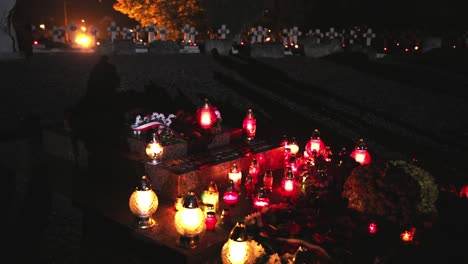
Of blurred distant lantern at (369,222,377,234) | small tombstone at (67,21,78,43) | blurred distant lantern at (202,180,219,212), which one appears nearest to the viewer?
blurred distant lantern at (369,222,377,234)

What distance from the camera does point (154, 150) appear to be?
20.2 ft

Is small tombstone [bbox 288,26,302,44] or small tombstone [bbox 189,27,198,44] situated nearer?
small tombstone [bbox 189,27,198,44]

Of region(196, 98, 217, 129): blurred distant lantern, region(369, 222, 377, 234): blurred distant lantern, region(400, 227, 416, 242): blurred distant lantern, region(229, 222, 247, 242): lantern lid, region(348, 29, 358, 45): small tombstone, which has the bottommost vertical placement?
region(400, 227, 416, 242): blurred distant lantern

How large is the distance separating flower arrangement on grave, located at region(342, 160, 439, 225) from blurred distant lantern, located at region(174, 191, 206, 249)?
186 centimetres

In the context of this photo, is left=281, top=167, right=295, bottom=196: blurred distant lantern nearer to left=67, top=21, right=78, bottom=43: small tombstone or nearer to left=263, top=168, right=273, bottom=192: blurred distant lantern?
left=263, top=168, right=273, bottom=192: blurred distant lantern

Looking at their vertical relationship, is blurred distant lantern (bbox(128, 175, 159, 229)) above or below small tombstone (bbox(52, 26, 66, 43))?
below

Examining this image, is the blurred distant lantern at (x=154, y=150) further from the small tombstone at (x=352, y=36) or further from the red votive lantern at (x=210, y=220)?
the small tombstone at (x=352, y=36)

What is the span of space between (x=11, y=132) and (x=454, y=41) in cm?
Result: 2446

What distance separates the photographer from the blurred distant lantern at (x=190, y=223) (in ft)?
15.3

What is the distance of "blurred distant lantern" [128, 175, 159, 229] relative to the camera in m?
5.00

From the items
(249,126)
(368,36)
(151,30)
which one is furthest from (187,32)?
(249,126)

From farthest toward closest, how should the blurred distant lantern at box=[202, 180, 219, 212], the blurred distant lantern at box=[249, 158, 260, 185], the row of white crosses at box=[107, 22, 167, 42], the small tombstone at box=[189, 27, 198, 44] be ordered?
the small tombstone at box=[189, 27, 198, 44]
the row of white crosses at box=[107, 22, 167, 42]
the blurred distant lantern at box=[249, 158, 260, 185]
the blurred distant lantern at box=[202, 180, 219, 212]

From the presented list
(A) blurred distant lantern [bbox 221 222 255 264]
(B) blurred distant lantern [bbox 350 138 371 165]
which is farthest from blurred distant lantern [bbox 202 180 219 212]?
(B) blurred distant lantern [bbox 350 138 371 165]

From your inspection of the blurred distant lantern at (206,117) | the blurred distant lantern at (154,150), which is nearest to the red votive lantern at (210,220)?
the blurred distant lantern at (154,150)
